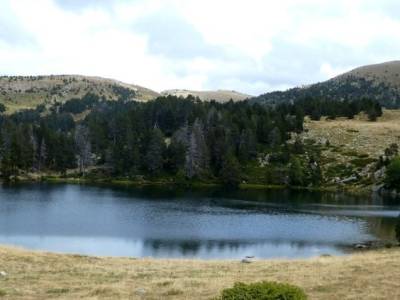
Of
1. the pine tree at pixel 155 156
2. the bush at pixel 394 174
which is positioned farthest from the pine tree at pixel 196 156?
the bush at pixel 394 174

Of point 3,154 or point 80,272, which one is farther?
point 3,154

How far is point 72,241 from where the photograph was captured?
73.1 meters

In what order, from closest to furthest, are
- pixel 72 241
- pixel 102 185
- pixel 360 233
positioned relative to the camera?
1. pixel 72 241
2. pixel 360 233
3. pixel 102 185

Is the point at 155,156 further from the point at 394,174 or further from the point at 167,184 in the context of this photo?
the point at 394,174

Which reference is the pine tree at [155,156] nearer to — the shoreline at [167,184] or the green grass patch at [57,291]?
the shoreline at [167,184]

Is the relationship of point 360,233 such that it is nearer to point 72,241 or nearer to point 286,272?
point 72,241

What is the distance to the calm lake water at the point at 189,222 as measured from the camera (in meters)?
70.9

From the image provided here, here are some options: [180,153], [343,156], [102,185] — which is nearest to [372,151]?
[343,156]

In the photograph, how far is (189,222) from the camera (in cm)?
9325

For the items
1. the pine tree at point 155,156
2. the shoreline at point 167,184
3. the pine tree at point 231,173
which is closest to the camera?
the shoreline at point 167,184

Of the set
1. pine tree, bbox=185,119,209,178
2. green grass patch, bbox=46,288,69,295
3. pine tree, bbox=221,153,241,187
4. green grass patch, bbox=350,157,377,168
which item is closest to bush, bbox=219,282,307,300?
green grass patch, bbox=46,288,69,295

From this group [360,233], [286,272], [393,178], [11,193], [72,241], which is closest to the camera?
[286,272]

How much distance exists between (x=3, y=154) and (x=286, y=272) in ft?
541

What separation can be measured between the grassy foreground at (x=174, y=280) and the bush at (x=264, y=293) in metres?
5.79
